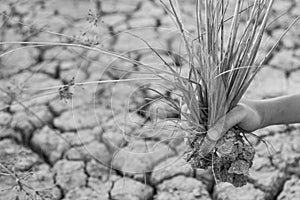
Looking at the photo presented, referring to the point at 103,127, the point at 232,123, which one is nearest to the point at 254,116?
the point at 232,123

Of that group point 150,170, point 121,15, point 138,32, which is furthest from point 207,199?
point 121,15

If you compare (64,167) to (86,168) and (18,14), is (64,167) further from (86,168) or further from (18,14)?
(18,14)

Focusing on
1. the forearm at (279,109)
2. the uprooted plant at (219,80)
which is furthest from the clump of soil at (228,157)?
the forearm at (279,109)

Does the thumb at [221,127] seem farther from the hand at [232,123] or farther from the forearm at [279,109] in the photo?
the forearm at [279,109]

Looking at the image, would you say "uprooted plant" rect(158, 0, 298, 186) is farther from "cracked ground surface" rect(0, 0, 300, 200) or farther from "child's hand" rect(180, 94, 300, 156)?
"cracked ground surface" rect(0, 0, 300, 200)

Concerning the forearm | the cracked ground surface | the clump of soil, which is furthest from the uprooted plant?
the cracked ground surface

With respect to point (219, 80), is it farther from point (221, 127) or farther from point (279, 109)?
point (279, 109)
